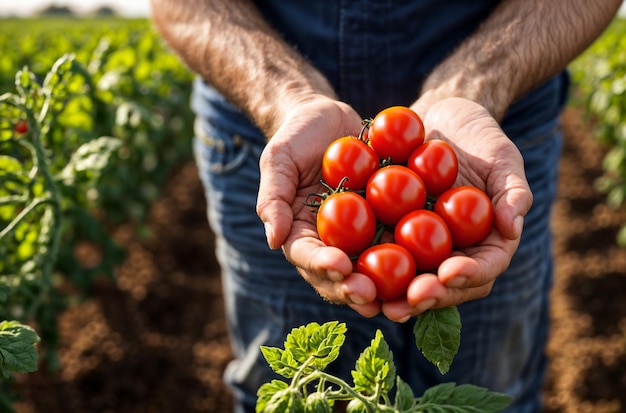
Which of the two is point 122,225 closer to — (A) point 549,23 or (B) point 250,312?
(B) point 250,312

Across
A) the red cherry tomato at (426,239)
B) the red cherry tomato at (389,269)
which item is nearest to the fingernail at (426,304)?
the red cherry tomato at (389,269)

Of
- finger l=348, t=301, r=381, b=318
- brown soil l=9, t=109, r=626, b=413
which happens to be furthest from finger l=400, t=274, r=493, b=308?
brown soil l=9, t=109, r=626, b=413

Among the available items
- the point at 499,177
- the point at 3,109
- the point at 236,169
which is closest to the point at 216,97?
the point at 236,169

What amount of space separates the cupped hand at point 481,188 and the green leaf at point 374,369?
0.13 metres

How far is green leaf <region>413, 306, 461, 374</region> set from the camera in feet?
4.96

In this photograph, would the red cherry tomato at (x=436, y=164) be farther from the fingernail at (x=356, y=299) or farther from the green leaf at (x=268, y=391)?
the green leaf at (x=268, y=391)

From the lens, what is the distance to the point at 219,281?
5.11m

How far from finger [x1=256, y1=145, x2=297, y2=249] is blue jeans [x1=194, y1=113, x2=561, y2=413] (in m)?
0.62

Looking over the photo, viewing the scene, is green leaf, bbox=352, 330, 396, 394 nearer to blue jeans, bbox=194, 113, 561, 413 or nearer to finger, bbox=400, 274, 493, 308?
finger, bbox=400, 274, 493, 308

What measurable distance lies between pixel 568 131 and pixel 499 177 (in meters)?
7.75

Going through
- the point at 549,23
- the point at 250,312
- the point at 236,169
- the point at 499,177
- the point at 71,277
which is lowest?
the point at 71,277

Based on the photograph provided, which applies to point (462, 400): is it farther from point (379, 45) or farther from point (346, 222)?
point (379, 45)

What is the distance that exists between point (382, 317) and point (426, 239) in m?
0.76

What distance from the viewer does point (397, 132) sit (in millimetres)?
1979
